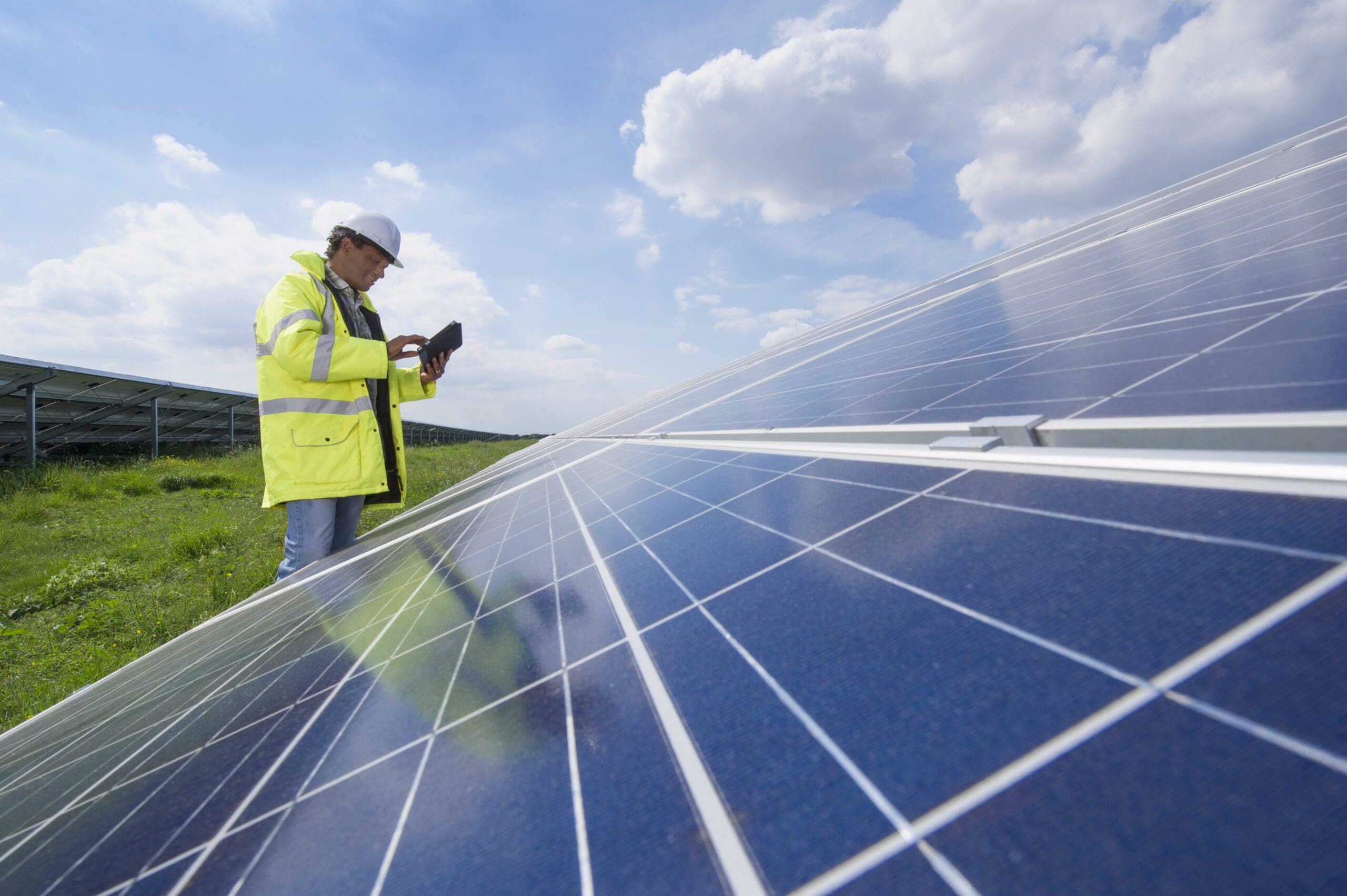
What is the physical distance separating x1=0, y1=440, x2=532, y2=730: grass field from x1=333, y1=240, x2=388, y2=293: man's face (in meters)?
4.00

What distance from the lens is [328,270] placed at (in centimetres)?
530

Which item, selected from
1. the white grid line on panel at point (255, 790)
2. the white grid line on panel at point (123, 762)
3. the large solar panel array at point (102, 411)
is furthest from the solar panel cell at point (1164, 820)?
the large solar panel array at point (102, 411)

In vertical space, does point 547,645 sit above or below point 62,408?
below

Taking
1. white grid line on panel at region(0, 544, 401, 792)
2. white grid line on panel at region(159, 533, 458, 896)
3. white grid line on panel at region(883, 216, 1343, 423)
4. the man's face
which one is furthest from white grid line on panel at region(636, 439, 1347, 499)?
the man's face

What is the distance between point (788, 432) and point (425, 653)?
1.92m

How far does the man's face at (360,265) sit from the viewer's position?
5.44 m

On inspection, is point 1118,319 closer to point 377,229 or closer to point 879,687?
point 879,687

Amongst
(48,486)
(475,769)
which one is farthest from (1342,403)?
(48,486)

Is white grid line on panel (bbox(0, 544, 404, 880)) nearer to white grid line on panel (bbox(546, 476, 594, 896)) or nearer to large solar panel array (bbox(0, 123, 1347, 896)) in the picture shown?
large solar panel array (bbox(0, 123, 1347, 896))

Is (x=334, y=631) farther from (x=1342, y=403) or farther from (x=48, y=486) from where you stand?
(x=48, y=486)

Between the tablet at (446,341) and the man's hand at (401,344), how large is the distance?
0.12 m

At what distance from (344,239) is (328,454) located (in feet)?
6.83

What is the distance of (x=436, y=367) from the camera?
5.46 metres

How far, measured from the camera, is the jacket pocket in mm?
4746
